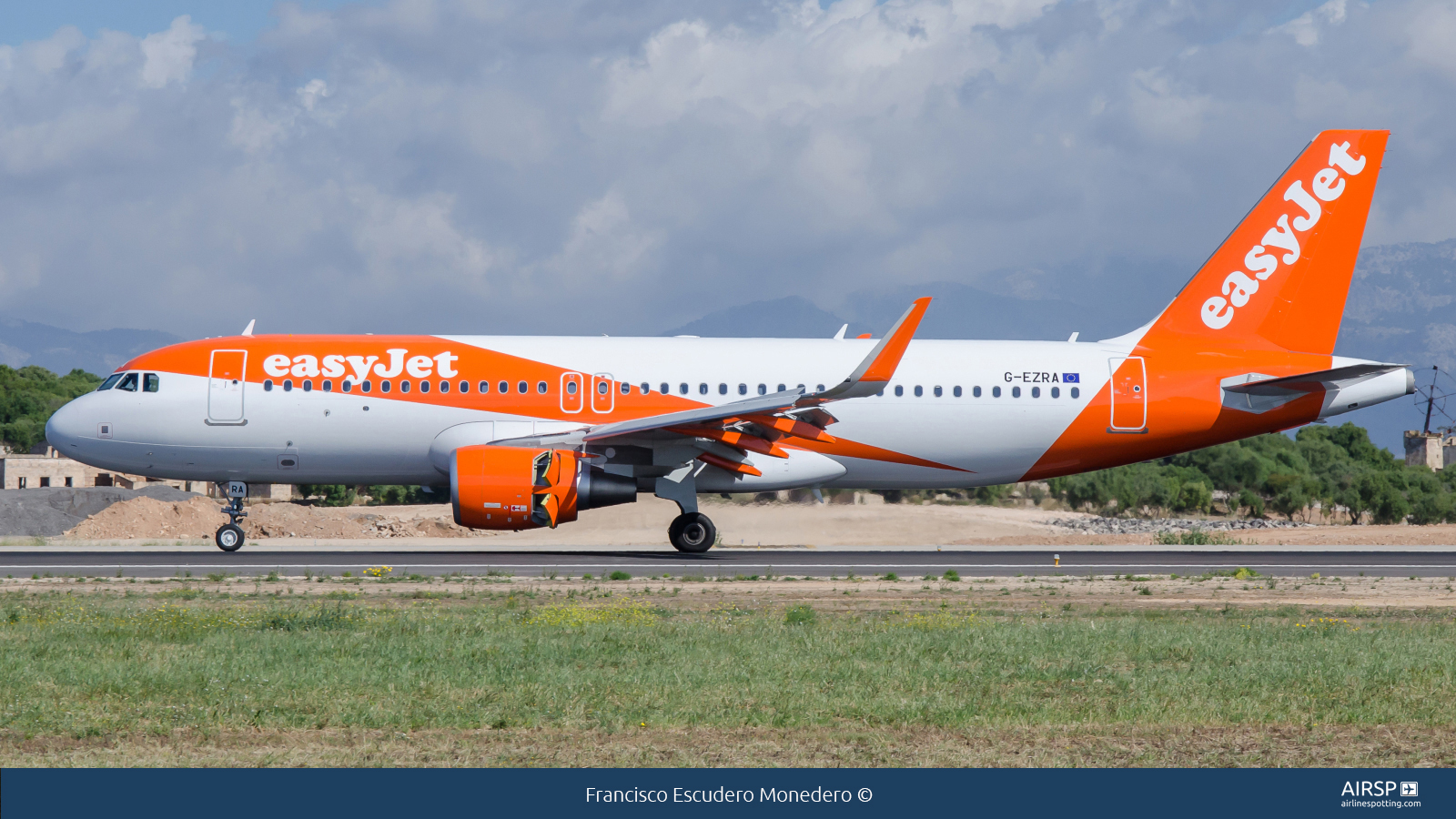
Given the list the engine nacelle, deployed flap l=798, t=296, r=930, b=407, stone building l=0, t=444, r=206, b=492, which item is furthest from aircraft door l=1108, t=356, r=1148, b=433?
stone building l=0, t=444, r=206, b=492

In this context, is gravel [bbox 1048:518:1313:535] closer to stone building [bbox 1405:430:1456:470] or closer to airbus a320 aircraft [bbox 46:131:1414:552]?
airbus a320 aircraft [bbox 46:131:1414:552]

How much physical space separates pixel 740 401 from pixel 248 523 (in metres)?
21.2

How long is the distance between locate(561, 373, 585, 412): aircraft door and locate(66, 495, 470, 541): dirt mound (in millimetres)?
17088

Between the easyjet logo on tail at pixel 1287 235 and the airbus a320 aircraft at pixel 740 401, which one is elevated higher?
the easyjet logo on tail at pixel 1287 235

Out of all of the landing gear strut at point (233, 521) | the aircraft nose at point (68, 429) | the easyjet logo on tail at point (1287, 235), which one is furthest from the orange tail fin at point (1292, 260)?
the aircraft nose at point (68, 429)

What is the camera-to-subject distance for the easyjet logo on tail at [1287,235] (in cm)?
2752

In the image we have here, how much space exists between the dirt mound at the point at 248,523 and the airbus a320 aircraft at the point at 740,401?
1330cm

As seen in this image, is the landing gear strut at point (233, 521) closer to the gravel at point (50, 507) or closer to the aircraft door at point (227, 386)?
the aircraft door at point (227, 386)

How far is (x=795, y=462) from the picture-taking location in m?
25.2

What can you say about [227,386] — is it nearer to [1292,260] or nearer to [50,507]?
[50,507]

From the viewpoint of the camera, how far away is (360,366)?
25016 mm

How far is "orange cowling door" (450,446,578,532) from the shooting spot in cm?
2267

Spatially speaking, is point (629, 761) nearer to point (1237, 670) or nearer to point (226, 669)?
point (226, 669)

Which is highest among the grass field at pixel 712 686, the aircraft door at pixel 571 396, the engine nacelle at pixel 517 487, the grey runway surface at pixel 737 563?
the aircraft door at pixel 571 396
